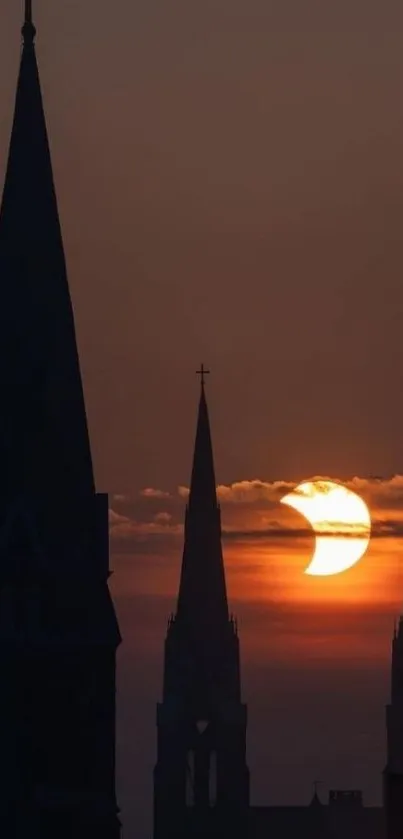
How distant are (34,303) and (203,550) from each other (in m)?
48.0

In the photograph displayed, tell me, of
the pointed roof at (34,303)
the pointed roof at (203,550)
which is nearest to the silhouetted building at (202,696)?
the pointed roof at (203,550)

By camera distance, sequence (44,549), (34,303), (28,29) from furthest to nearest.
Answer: (28,29) < (34,303) < (44,549)

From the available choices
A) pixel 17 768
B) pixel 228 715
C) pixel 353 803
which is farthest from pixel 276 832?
pixel 17 768

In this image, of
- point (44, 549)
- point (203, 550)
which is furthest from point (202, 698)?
point (44, 549)

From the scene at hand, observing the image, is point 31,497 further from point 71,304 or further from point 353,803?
point 353,803

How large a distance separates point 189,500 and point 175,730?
8.64 meters

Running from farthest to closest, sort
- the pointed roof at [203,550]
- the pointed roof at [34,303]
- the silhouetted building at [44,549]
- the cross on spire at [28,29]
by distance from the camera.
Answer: the pointed roof at [203,550] → the cross on spire at [28,29] → the pointed roof at [34,303] → the silhouetted building at [44,549]

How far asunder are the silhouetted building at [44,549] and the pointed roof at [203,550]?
153ft

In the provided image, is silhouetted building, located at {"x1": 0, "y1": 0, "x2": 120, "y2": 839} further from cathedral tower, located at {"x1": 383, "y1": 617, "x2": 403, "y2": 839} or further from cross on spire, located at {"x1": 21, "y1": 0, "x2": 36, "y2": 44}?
cathedral tower, located at {"x1": 383, "y1": 617, "x2": 403, "y2": 839}

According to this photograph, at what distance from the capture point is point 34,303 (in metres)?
53.2

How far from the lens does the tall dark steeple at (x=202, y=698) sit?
100688 mm

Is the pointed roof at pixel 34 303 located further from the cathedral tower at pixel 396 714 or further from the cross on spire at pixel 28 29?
the cathedral tower at pixel 396 714

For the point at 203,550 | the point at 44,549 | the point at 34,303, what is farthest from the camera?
A: the point at 203,550

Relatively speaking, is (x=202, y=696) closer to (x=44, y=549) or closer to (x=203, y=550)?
(x=203, y=550)
